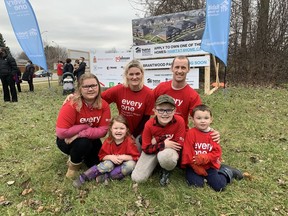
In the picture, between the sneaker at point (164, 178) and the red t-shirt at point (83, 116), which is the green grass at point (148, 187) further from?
the red t-shirt at point (83, 116)

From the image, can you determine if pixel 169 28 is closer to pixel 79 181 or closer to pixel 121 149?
pixel 121 149

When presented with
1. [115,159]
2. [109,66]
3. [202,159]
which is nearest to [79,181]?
[115,159]

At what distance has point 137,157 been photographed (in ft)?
12.0

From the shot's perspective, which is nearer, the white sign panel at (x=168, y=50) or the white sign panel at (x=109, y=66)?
the white sign panel at (x=168, y=50)

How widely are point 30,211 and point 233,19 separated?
586 inches

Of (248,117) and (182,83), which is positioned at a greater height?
(182,83)

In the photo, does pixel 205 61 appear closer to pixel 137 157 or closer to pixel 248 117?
pixel 248 117

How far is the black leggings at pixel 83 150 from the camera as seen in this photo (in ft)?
11.7

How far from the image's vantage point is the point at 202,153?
3.32 meters

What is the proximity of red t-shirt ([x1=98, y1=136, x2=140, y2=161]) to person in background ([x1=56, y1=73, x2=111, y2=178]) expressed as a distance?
0.15 meters

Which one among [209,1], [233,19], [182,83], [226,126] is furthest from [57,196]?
[233,19]

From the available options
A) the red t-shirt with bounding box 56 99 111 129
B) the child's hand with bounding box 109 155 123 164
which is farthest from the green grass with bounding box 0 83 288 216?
the red t-shirt with bounding box 56 99 111 129

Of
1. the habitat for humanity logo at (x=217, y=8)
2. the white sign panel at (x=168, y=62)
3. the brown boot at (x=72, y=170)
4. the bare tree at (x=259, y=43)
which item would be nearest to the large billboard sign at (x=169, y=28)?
the white sign panel at (x=168, y=62)

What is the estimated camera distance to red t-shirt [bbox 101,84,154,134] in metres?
3.98
